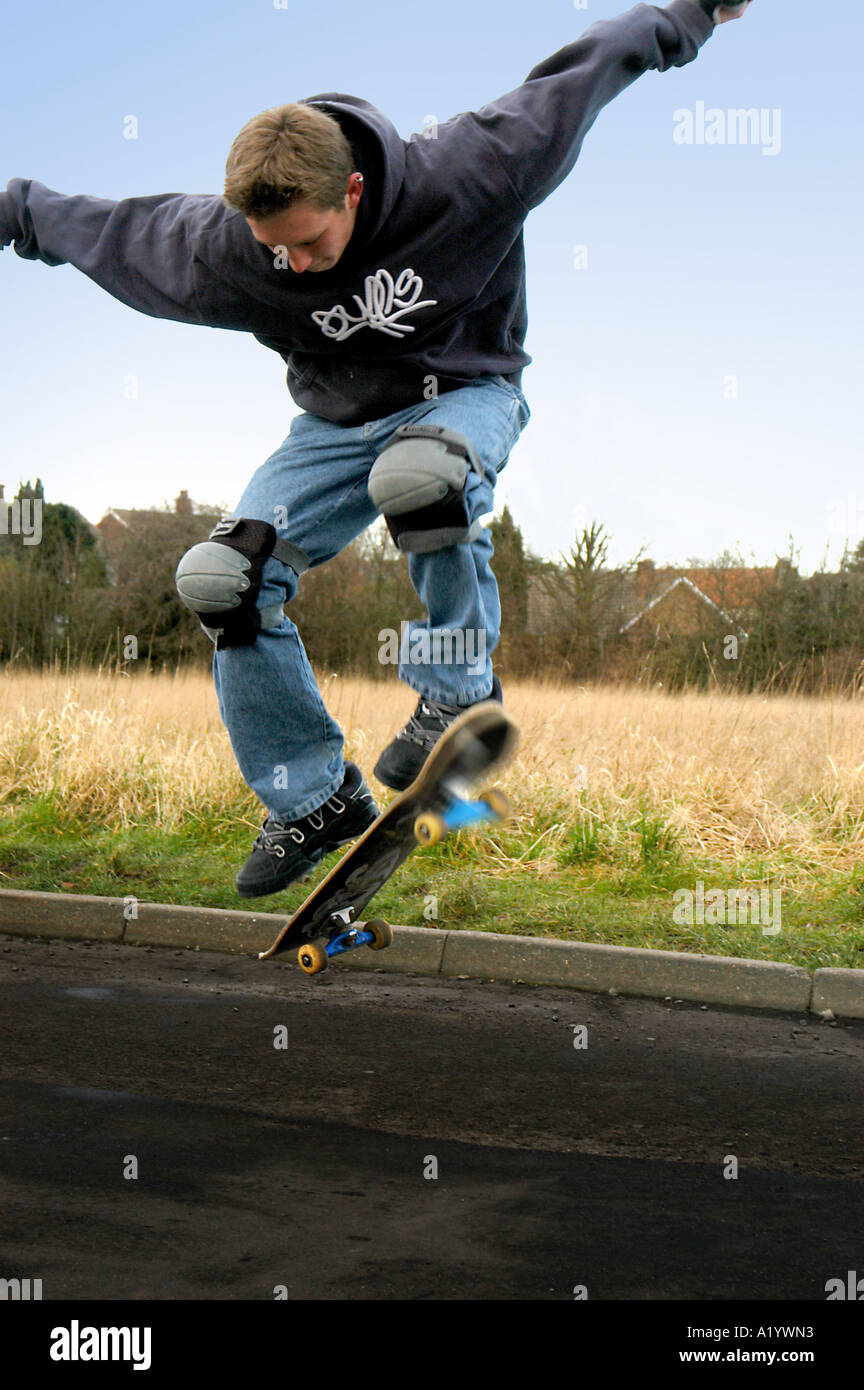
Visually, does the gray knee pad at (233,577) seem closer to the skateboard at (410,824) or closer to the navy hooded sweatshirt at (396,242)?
the navy hooded sweatshirt at (396,242)

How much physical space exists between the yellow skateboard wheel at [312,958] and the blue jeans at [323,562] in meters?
0.49

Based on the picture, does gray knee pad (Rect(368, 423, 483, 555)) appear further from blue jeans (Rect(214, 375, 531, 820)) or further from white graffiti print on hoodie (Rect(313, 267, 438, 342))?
white graffiti print on hoodie (Rect(313, 267, 438, 342))

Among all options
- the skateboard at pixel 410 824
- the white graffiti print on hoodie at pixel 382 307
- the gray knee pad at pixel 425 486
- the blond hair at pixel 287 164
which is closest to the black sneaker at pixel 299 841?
the skateboard at pixel 410 824

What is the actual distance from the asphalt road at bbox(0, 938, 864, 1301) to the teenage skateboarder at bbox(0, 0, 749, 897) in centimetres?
86

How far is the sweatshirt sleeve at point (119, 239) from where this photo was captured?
3686 mm

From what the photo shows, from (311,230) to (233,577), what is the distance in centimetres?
98

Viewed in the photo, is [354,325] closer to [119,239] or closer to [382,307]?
[382,307]

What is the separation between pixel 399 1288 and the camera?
9.67ft

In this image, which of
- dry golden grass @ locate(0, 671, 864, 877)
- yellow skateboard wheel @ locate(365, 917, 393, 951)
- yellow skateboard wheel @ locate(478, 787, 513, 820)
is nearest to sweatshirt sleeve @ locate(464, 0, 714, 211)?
yellow skateboard wheel @ locate(478, 787, 513, 820)

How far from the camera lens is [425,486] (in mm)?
3408

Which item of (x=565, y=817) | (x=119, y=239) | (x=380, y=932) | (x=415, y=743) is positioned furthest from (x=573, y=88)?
(x=565, y=817)

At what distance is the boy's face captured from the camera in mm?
3225
